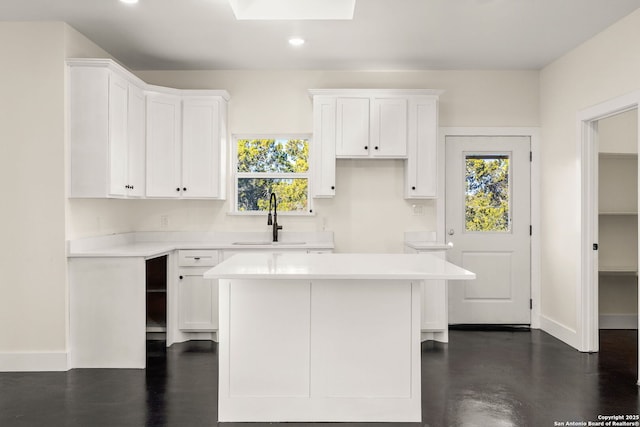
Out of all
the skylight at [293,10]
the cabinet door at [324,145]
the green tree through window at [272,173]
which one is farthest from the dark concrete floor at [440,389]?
the skylight at [293,10]

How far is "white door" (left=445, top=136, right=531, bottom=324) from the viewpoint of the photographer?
17.3 feet

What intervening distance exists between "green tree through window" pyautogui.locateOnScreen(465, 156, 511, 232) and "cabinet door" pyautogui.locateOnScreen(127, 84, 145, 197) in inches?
126

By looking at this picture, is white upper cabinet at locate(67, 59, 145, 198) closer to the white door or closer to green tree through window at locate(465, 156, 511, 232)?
the white door

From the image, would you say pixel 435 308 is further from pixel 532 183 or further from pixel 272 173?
pixel 272 173

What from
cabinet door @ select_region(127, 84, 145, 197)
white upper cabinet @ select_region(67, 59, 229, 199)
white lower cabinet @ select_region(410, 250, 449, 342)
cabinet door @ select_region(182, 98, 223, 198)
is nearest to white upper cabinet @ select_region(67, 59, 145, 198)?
white upper cabinet @ select_region(67, 59, 229, 199)

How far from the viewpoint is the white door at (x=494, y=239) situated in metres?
5.28

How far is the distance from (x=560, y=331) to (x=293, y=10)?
3.68m

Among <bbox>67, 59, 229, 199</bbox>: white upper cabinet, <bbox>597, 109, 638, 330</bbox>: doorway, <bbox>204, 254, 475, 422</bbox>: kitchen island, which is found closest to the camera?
<bbox>204, 254, 475, 422</bbox>: kitchen island

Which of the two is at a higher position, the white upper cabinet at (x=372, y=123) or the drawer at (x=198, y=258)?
the white upper cabinet at (x=372, y=123)

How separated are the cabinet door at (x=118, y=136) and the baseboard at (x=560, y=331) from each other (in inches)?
159

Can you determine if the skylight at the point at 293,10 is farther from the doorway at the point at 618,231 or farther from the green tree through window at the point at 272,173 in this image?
the doorway at the point at 618,231

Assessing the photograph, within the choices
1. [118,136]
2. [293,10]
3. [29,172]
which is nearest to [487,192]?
[293,10]

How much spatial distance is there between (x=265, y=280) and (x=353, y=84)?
298 cm

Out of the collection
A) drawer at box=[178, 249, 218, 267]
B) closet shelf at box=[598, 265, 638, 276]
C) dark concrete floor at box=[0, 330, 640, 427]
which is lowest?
dark concrete floor at box=[0, 330, 640, 427]
